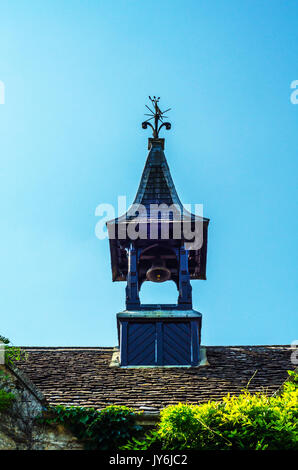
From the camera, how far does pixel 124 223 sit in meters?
12.2

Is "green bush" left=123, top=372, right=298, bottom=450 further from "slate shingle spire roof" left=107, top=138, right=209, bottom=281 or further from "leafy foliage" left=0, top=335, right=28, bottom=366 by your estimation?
"slate shingle spire roof" left=107, top=138, right=209, bottom=281

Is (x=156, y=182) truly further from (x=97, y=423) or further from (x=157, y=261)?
(x=97, y=423)

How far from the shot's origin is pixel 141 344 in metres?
10.7

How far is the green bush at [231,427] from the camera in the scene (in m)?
6.17

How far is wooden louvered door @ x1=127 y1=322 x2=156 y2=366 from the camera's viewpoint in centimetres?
1046

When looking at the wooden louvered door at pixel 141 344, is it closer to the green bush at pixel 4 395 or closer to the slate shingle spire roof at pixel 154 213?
the slate shingle spire roof at pixel 154 213

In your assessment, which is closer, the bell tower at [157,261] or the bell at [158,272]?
the bell tower at [157,261]

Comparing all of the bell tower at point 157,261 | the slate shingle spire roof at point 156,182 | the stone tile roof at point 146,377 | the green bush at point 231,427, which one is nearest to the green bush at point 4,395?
the stone tile roof at point 146,377

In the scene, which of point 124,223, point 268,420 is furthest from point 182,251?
point 268,420

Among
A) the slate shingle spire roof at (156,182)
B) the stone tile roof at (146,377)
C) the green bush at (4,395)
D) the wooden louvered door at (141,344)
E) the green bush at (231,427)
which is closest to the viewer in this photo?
Answer: the green bush at (231,427)

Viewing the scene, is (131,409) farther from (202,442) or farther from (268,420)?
(268,420)

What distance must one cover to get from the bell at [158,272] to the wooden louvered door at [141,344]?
159 cm

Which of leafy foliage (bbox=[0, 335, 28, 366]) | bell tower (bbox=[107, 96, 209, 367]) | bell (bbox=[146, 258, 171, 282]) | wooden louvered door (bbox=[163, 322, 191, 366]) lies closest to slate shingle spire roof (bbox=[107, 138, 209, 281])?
bell tower (bbox=[107, 96, 209, 367])

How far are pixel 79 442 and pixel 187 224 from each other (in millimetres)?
5854
